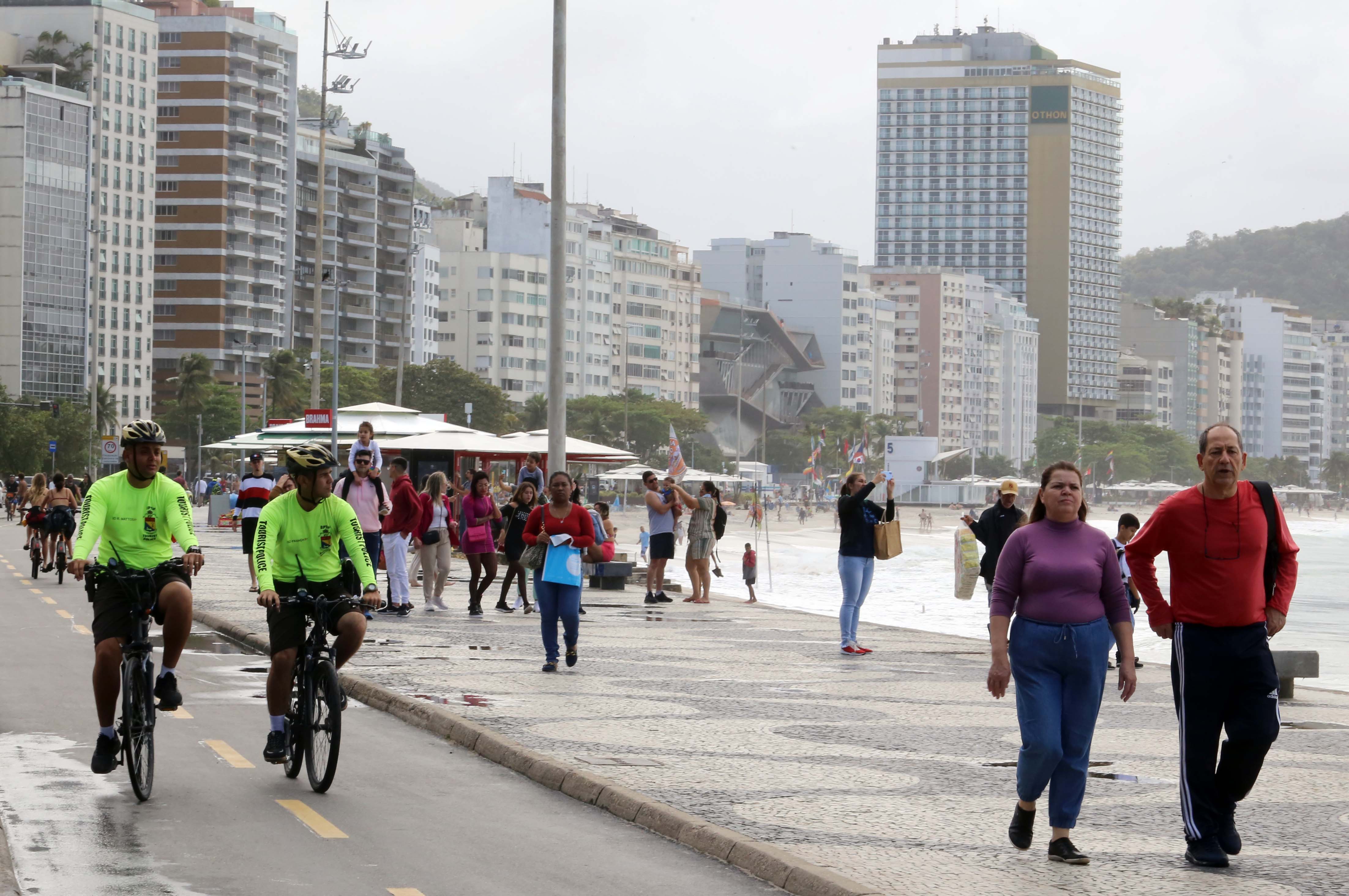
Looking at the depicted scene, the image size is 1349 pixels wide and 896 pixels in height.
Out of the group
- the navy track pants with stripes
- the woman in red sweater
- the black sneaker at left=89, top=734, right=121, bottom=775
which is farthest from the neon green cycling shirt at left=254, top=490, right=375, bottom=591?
the woman in red sweater

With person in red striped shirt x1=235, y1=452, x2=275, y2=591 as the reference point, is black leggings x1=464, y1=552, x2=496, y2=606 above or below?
below

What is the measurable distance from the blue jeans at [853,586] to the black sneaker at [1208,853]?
993cm

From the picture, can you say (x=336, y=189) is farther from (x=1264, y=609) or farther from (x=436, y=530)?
(x=1264, y=609)

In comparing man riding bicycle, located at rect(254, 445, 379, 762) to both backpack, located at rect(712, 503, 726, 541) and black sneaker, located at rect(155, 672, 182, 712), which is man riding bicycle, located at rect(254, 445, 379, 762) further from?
backpack, located at rect(712, 503, 726, 541)

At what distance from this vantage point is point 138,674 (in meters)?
8.75

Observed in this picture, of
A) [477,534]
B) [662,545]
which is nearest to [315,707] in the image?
[477,534]

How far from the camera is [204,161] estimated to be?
138 m

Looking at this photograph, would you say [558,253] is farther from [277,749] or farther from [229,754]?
[277,749]

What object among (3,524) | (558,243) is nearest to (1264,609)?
(558,243)

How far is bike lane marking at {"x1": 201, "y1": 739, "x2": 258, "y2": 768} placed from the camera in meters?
9.91

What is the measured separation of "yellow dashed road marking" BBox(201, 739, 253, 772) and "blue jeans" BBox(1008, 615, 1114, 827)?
14.6ft

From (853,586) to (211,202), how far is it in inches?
5026

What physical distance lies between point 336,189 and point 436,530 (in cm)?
12885

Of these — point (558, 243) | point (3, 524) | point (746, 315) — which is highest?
point (746, 315)
